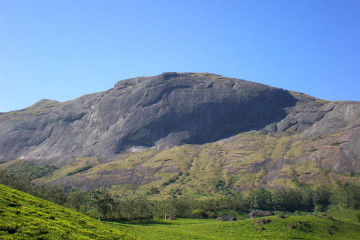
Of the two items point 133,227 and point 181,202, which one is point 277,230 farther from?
point 181,202

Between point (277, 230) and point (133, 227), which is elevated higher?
point (277, 230)

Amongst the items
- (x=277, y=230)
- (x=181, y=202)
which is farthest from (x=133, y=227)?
(x=181, y=202)

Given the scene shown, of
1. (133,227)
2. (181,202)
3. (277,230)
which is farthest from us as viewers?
(181,202)

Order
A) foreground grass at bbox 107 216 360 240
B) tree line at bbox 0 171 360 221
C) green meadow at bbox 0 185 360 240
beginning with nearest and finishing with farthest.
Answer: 1. green meadow at bbox 0 185 360 240
2. foreground grass at bbox 107 216 360 240
3. tree line at bbox 0 171 360 221

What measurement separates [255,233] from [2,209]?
47768 millimetres

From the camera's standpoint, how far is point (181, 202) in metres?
122

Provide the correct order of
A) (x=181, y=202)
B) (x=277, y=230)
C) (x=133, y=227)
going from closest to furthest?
1. (x=277, y=230)
2. (x=133, y=227)
3. (x=181, y=202)

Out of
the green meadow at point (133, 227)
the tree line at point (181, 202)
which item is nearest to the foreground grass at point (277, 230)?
the green meadow at point (133, 227)

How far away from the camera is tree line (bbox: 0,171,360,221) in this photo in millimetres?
88219

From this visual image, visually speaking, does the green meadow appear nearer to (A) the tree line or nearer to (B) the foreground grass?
(B) the foreground grass

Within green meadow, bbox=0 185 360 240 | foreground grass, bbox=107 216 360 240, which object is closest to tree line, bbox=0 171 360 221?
green meadow, bbox=0 185 360 240

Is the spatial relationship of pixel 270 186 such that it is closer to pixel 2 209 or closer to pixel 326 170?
pixel 326 170

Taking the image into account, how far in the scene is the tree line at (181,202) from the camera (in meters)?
88.2

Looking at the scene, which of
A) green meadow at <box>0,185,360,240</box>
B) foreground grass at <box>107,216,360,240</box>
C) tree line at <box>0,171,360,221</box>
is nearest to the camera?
green meadow at <box>0,185,360,240</box>
